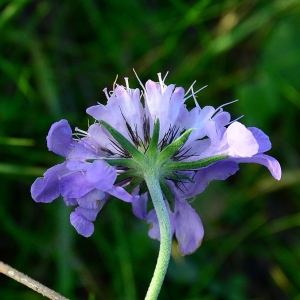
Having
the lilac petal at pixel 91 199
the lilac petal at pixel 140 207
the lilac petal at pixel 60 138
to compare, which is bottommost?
the lilac petal at pixel 91 199

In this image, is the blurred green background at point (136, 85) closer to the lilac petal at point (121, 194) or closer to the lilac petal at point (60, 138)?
the lilac petal at point (60, 138)

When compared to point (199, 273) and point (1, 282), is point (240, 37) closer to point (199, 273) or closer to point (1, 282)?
point (199, 273)

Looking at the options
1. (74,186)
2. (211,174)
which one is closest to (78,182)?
(74,186)

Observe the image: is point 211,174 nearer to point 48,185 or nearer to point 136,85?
point 48,185

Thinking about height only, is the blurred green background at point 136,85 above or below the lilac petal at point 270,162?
above

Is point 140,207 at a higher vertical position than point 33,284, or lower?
higher

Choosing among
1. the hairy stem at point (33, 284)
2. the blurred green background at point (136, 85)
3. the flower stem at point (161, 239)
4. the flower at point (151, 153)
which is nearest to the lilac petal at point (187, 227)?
the flower at point (151, 153)

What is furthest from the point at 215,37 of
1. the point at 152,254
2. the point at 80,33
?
the point at 152,254
